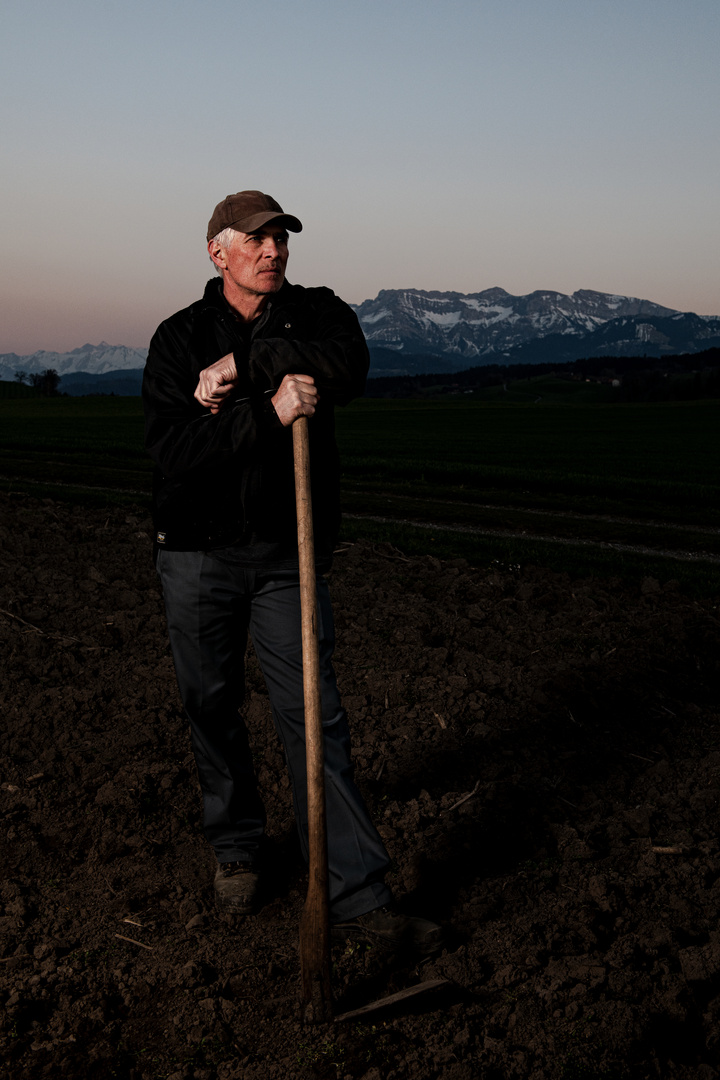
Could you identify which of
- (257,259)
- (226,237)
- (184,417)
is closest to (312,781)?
(184,417)

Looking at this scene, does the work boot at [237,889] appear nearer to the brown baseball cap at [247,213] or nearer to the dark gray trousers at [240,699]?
the dark gray trousers at [240,699]

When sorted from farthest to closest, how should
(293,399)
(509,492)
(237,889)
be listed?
(509,492), (237,889), (293,399)

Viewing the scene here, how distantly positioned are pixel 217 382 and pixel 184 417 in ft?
0.79

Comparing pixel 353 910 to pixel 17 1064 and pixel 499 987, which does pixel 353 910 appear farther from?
pixel 17 1064

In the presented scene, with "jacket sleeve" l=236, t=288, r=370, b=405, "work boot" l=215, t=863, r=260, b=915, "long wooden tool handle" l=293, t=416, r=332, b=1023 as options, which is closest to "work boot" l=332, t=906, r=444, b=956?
"long wooden tool handle" l=293, t=416, r=332, b=1023

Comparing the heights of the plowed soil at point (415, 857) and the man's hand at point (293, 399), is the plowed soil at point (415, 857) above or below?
below

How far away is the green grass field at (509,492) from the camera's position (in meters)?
12.3

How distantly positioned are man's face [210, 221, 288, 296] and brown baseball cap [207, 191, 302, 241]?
0.05 meters

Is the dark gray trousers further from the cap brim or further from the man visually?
the cap brim

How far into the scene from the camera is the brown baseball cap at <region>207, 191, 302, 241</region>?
327 cm

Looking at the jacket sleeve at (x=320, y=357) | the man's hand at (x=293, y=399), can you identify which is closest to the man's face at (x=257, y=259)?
the jacket sleeve at (x=320, y=357)

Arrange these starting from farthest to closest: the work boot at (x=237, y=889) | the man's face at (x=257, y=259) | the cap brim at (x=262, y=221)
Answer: the work boot at (x=237, y=889) → the man's face at (x=257, y=259) → the cap brim at (x=262, y=221)

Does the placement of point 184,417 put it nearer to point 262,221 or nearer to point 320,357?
point 320,357

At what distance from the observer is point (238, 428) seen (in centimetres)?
319
